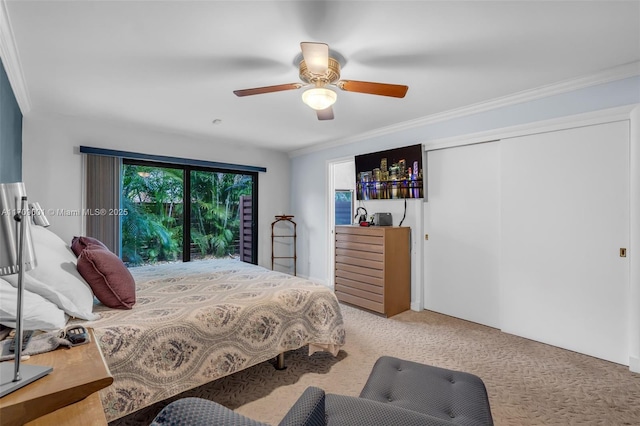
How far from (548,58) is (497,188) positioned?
1315mm

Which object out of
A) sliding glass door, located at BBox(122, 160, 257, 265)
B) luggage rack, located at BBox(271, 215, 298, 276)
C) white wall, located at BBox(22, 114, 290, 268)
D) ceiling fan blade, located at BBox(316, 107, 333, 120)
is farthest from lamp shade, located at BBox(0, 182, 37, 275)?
luggage rack, located at BBox(271, 215, 298, 276)

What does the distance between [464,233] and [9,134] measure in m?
4.44

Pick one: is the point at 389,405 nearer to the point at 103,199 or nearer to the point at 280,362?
the point at 280,362

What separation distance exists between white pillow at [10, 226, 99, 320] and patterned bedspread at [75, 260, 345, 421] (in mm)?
120

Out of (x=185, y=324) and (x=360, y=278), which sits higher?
(x=185, y=324)

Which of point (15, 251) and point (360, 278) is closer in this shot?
point (15, 251)

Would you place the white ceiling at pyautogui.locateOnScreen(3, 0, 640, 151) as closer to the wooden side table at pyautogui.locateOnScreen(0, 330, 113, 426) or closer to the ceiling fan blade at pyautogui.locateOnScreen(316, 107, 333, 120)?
the ceiling fan blade at pyautogui.locateOnScreen(316, 107, 333, 120)

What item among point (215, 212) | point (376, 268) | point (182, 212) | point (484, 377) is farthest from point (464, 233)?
point (182, 212)

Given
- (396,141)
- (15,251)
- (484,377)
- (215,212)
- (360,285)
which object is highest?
(396,141)

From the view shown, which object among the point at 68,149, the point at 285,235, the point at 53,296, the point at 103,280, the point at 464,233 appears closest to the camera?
the point at 53,296

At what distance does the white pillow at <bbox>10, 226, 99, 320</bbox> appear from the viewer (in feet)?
5.21

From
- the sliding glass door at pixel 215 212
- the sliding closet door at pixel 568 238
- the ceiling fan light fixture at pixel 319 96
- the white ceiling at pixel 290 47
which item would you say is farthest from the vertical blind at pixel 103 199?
the sliding closet door at pixel 568 238

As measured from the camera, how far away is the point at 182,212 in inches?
178

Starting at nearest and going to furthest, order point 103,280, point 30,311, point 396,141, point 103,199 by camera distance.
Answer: point 30,311 → point 103,280 → point 103,199 → point 396,141
